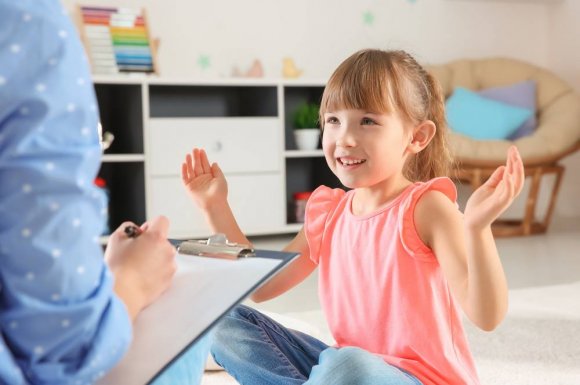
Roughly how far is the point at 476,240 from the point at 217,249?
0.29 metres

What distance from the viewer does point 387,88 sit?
1.13 metres

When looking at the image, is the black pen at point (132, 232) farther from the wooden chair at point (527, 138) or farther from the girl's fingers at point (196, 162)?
the wooden chair at point (527, 138)

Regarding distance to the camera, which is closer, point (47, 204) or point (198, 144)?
point (47, 204)

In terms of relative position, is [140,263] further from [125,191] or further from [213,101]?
[213,101]

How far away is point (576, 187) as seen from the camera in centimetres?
438

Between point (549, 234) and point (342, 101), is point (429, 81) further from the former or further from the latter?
point (549, 234)

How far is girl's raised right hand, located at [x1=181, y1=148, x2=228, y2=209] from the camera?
4.05 ft

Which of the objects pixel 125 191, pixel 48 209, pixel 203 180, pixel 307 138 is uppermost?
pixel 48 209

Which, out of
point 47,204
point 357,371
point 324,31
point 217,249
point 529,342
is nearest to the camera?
point 47,204

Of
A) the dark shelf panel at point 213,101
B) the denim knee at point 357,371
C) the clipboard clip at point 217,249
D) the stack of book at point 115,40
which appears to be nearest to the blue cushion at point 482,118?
the dark shelf panel at point 213,101

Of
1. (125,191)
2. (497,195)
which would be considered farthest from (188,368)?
(125,191)

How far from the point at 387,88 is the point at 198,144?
7.59ft

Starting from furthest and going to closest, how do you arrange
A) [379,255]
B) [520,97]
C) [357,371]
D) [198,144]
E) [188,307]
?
[520,97], [198,144], [379,255], [357,371], [188,307]

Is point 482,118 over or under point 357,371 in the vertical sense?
under
